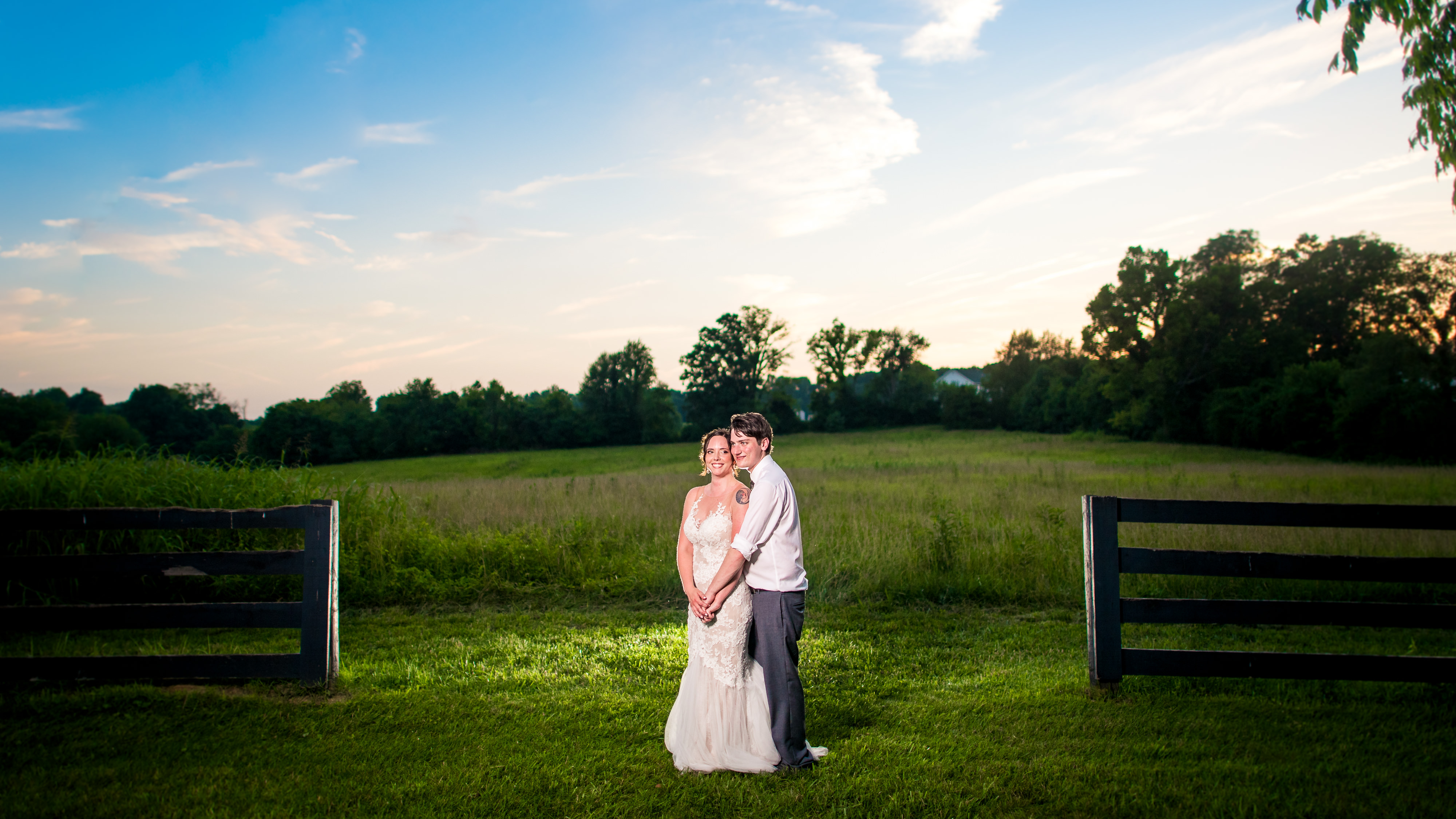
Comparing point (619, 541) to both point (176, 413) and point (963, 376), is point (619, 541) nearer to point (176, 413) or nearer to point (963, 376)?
point (176, 413)

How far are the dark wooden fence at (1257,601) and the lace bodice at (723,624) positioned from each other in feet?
7.96

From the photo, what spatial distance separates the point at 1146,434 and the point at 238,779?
2029 inches

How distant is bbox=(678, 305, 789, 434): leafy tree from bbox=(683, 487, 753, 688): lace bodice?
62.4 meters

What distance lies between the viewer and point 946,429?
6406cm

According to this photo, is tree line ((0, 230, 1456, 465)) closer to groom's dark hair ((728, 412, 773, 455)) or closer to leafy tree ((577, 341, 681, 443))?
leafy tree ((577, 341, 681, 443))

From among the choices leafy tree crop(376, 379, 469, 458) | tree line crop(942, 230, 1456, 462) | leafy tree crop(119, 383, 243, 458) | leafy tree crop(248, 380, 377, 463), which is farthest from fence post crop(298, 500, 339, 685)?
leafy tree crop(376, 379, 469, 458)

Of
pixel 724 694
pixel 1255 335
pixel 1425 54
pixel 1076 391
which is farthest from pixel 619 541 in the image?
pixel 1076 391

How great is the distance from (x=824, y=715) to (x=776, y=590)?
1.42m

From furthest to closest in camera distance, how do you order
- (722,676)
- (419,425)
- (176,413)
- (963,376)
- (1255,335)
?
(963,376), (419,425), (1255,335), (176,413), (722,676)

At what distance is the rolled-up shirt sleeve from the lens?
3.65 m

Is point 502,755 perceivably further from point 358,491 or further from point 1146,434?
point 1146,434

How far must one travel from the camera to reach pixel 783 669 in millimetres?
3734

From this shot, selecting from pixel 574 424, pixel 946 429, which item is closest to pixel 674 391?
pixel 574 424

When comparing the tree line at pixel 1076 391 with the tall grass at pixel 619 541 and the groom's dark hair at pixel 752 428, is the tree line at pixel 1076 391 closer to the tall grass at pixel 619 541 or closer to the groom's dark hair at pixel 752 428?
the tall grass at pixel 619 541
